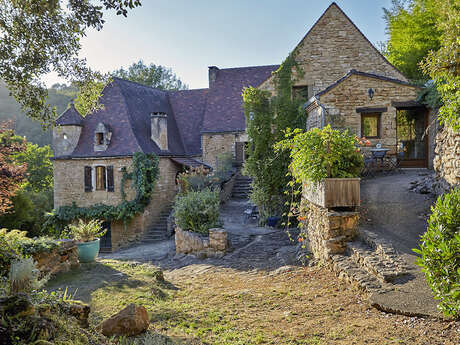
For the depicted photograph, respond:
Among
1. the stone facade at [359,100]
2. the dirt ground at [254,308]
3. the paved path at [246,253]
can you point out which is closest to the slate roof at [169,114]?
the paved path at [246,253]

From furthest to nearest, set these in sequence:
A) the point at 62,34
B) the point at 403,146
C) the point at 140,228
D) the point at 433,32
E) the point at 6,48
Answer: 1. the point at 140,228
2. the point at 433,32
3. the point at 403,146
4. the point at 62,34
5. the point at 6,48

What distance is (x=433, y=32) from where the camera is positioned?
1523 centimetres

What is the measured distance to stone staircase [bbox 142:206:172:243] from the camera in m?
17.4

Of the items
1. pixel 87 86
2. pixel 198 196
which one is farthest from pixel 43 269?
pixel 198 196

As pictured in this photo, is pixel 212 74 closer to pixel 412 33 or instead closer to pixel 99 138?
pixel 99 138

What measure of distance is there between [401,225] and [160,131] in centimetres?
1548

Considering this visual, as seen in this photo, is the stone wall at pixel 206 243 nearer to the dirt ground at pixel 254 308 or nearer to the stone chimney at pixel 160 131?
the dirt ground at pixel 254 308

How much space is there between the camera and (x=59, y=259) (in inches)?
283

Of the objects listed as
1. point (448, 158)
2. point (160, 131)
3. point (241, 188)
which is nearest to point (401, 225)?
point (448, 158)

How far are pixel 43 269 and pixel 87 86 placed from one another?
396 cm

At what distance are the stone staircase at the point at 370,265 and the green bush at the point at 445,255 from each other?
3.55 ft

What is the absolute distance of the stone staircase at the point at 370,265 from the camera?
445 cm

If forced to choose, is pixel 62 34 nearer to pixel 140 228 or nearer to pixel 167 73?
pixel 140 228

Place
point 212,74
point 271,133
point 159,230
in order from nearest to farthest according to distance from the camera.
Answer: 1. point 271,133
2. point 159,230
3. point 212,74
